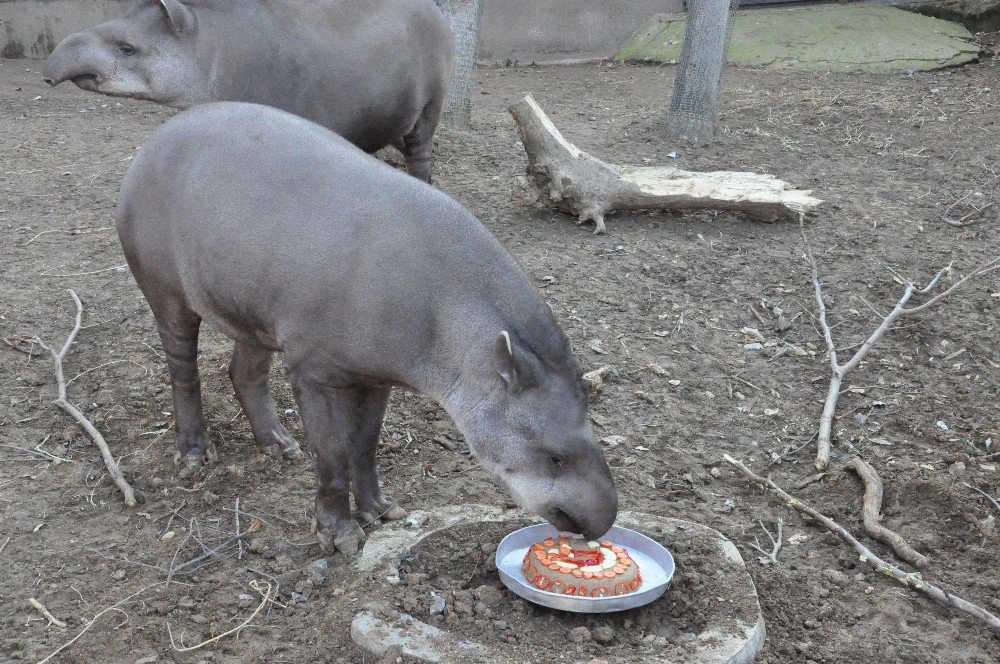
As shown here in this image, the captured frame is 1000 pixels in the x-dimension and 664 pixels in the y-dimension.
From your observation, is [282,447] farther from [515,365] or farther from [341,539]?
[515,365]

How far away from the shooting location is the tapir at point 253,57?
19.3ft

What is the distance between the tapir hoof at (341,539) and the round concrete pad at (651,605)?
6 centimetres

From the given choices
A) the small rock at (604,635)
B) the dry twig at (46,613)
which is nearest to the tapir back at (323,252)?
the small rock at (604,635)

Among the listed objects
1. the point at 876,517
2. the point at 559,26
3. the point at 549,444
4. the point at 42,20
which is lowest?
the point at 42,20

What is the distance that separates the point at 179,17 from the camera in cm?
579

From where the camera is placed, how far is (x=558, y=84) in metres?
12.3

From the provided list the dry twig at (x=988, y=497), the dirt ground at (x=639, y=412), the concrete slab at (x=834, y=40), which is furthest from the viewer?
the concrete slab at (x=834, y=40)

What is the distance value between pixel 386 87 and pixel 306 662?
3.95 meters

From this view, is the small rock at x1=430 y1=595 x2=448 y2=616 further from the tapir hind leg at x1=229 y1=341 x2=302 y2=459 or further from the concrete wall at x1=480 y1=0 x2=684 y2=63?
the concrete wall at x1=480 y1=0 x2=684 y2=63

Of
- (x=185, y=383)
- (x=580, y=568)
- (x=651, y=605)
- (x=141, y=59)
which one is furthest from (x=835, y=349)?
(x=141, y=59)

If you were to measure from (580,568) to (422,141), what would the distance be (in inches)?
168

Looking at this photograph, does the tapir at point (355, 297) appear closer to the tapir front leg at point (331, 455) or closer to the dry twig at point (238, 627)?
the tapir front leg at point (331, 455)

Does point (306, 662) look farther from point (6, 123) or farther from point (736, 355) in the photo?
point (6, 123)

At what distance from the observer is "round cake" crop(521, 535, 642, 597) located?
11.7ft
